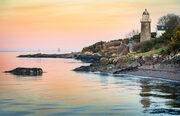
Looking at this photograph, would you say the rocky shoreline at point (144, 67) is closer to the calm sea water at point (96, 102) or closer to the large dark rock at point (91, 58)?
the calm sea water at point (96, 102)

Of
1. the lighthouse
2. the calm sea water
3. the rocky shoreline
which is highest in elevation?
the lighthouse

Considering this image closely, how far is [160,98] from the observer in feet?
115

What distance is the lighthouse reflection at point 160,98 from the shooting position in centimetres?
2833

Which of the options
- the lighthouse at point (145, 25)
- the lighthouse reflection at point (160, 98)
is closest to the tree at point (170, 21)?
the lighthouse at point (145, 25)

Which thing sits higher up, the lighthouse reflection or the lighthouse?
the lighthouse

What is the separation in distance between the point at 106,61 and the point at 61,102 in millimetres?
48172

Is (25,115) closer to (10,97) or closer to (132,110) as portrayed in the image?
(132,110)

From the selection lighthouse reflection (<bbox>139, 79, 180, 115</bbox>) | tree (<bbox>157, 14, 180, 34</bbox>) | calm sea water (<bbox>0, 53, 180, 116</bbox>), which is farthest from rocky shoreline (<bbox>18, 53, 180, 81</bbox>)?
tree (<bbox>157, 14, 180, 34</bbox>)

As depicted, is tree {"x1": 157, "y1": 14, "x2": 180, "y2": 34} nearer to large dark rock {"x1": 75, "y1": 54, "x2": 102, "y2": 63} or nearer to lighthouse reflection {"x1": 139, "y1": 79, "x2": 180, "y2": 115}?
large dark rock {"x1": 75, "y1": 54, "x2": 102, "y2": 63}

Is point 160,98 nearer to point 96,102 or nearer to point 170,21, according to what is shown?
point 96,102

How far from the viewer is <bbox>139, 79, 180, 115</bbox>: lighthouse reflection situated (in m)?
28.3

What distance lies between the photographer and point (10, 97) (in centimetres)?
3703

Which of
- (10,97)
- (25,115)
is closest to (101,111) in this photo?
(25,115)

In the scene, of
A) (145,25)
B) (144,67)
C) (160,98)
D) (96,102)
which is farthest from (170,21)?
(96,102)
